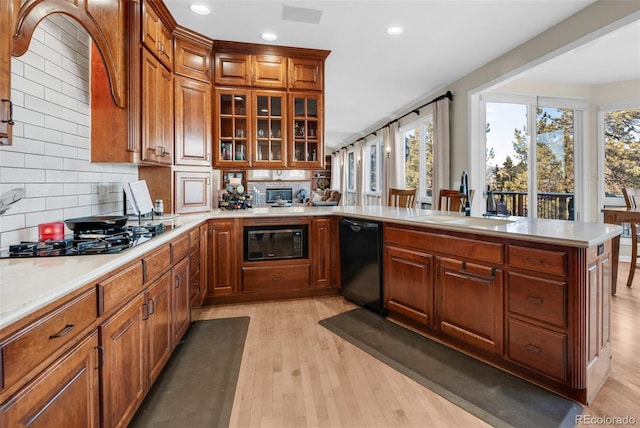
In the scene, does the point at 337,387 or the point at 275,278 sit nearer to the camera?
the point at 337,387

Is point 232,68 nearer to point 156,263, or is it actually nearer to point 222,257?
point 222,257

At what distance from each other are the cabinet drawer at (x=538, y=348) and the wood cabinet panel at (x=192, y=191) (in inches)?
114

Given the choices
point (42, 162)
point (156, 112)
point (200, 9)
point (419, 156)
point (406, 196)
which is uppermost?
point (200, 9)

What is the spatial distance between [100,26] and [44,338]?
1762 millimetres

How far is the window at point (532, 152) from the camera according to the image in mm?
4727

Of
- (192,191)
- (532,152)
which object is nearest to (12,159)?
(192,191)

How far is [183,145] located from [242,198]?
1.06 metres

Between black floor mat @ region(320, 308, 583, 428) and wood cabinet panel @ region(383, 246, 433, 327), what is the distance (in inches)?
5.9

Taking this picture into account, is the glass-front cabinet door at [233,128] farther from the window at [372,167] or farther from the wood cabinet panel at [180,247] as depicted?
the window at [372,167]

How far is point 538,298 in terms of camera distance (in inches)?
70.5

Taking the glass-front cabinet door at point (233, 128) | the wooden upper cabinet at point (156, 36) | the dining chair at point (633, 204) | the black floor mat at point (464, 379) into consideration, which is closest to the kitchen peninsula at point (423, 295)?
the black floor mat at point (464, 379)

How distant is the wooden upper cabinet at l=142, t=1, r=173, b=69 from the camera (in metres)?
2.41

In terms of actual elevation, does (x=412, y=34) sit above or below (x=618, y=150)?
above

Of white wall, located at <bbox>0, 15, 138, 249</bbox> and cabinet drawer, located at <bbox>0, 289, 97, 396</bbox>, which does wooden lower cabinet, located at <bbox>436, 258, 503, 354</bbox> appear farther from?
white wall, located at <bbox>0, 15, 138, 249</bbox>
